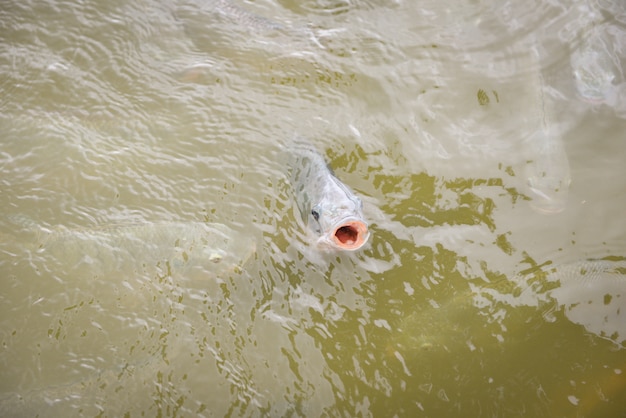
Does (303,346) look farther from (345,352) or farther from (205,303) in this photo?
(205,303)

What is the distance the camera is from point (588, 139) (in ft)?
12.8

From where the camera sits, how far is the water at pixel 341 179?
2906mm

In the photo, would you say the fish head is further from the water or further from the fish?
the water

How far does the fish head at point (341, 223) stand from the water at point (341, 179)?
20cm

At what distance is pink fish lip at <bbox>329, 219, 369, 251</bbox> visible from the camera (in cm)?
309

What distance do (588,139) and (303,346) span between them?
8.84 ft

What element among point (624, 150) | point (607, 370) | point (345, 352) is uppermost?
point (624, 150)

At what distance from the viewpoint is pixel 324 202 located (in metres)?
3.39

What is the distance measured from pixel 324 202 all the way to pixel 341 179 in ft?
1.57

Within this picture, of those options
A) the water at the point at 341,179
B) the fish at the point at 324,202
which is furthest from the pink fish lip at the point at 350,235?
the water at the point at 341,179

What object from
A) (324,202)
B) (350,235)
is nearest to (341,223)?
(350,235)

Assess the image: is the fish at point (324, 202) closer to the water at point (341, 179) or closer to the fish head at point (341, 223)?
the fish head at point (341, 223)

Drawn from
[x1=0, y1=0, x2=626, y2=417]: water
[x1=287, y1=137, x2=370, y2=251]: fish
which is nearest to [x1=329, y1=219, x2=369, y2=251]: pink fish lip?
[x1=287, y1=137, x2=370, y2=251]: fish

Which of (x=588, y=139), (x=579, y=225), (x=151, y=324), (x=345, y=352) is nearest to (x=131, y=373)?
(x=151, y=324)
